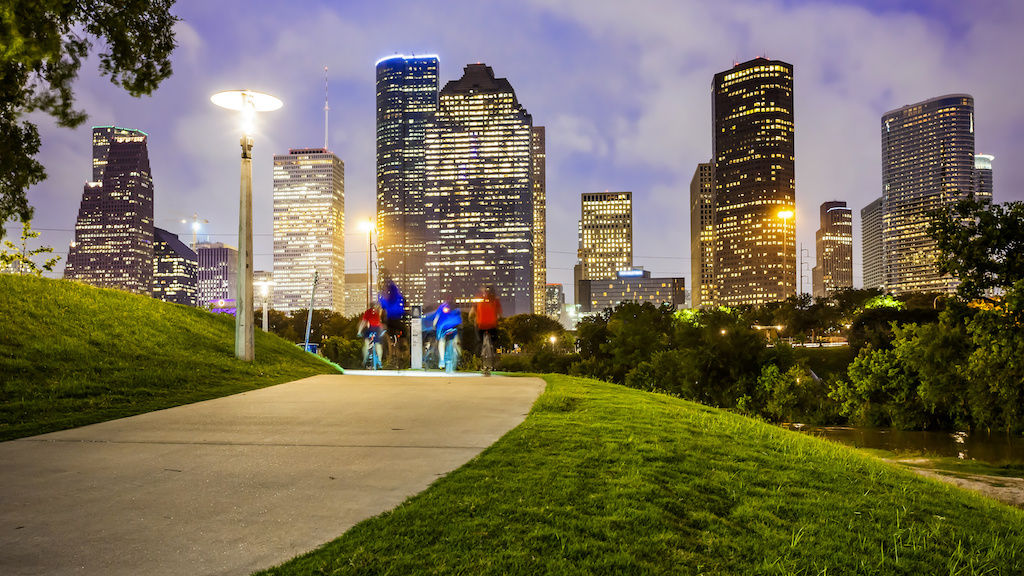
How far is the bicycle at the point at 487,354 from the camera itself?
49.9ft

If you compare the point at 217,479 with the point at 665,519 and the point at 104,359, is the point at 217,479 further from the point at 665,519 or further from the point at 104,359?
the point at 104,359

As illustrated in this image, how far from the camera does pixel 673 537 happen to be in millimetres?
4219

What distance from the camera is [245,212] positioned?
13992 mm

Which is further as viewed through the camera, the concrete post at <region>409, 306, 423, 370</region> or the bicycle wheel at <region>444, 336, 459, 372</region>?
the concrete post at <region>409, 306, 423, 370</region>

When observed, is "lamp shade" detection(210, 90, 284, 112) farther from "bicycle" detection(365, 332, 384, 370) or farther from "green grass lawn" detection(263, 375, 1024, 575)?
"green grass lawn" detection(263, 375, 1024, 575)

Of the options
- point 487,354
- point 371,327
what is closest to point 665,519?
point 487,354

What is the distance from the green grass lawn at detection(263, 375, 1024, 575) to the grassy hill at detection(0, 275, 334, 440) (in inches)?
232

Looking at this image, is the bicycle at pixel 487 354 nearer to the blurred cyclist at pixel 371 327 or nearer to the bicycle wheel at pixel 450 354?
the bicycle wheel at pixel 450 354

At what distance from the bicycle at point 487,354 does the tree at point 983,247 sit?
1506cm

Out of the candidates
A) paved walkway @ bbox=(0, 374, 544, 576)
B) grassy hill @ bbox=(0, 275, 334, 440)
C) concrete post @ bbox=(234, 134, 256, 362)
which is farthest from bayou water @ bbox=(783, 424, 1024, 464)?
paved walkway @ bbox=(0, 374, 544, 576)

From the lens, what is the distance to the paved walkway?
3.68 m

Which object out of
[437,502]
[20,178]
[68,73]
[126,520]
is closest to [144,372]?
[20,178]

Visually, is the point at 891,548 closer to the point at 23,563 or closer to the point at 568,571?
the point at 568,571

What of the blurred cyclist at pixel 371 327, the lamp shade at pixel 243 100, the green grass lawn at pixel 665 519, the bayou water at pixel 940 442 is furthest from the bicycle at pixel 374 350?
the bayou water at pixel 940 442
